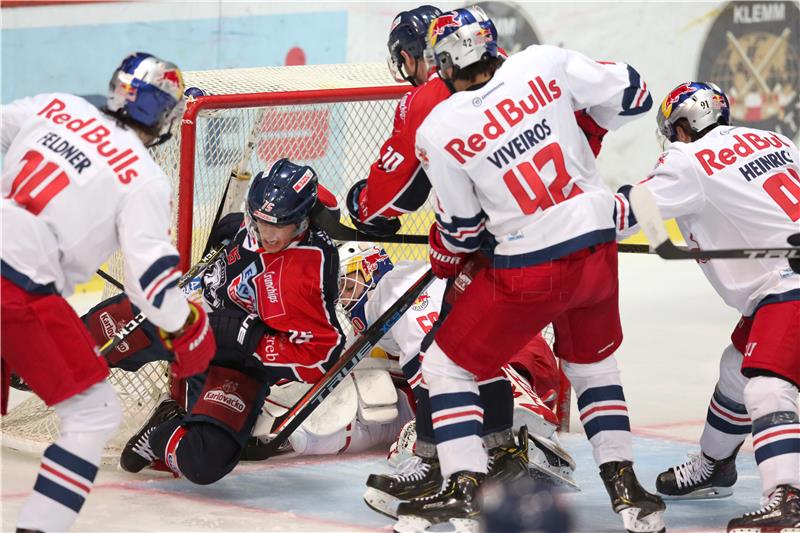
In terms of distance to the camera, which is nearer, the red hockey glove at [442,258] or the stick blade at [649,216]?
Answer: the stick blade at [649,216]

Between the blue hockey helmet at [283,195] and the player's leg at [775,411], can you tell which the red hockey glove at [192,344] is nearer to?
the blue hockey helmet at [283,195]

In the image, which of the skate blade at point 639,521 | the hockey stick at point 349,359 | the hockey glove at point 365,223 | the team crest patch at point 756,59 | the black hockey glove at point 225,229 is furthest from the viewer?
the team crest patch at point 756,59

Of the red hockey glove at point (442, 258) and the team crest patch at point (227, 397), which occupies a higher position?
the red hockey glove at point (442, 258)

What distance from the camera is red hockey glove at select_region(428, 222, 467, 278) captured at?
3.24m

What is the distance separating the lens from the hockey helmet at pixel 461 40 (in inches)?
118

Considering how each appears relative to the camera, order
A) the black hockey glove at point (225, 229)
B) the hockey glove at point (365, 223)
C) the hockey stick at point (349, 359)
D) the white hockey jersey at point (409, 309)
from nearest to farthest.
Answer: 1. the hockey glove at point (365, 223)
2. the hockey stick at point (349, 359)
3. the white hockey jersey at point (409, 309)
4. the black hockey glove at point (225, 229)

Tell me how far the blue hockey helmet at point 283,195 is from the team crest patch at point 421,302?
1.54ft

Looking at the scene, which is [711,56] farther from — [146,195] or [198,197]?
[146,195]

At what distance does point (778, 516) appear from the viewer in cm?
299

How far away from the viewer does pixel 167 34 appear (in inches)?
276

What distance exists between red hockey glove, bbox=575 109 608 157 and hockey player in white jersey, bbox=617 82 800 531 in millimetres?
155

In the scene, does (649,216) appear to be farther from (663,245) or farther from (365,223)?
(365,223)

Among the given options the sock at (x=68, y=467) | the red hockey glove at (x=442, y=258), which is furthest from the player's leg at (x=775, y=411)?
the sock at (x=68, y=467)

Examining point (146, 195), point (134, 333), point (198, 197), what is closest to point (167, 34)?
point (198, 197)
